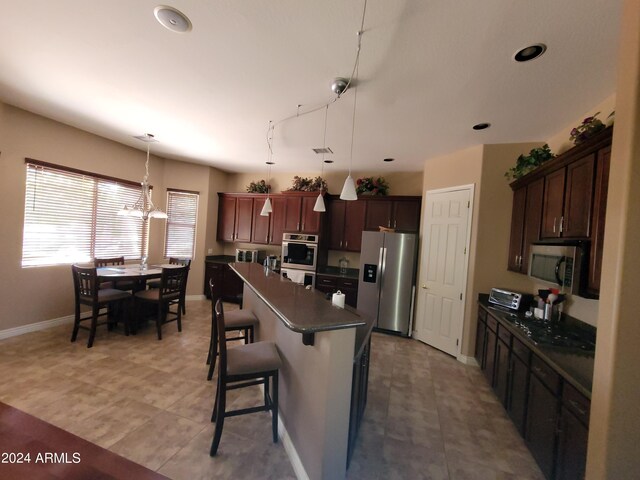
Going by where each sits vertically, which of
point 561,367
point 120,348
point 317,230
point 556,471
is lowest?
point 120,348

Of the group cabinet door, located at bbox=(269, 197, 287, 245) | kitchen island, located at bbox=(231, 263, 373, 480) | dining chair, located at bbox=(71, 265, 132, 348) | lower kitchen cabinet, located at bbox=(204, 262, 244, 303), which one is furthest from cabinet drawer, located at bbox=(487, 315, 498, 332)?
dining chair, located at bbox=(71, 265, 132, 348)

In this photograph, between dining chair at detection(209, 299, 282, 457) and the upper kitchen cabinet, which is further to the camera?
the upper kitchen cabinet

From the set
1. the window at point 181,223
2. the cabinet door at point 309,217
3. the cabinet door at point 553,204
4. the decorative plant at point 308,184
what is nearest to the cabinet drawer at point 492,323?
the cabinet door at point 553,204

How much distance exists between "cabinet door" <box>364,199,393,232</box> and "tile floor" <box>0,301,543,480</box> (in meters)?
2.29

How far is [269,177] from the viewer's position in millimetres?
5895

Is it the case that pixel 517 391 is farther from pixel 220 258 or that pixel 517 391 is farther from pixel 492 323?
pixel 220 258

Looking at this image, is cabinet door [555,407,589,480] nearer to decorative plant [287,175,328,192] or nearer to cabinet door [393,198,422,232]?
cabinet door [393,198,422,232]

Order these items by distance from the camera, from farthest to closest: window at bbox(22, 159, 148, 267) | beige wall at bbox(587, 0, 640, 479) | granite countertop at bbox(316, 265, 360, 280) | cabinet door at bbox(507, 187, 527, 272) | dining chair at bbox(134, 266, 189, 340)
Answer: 1. granite countertop at bbox(316, 265, 360, 280)
2. dining chair at bbox(134, 266, 189, 340)
3. window at bbox(22, 159, 148, 267)
4. cabinet door at bbox(507, 187, 527, 272)
5. beige wall at bbox(587, 0, 640, 479)

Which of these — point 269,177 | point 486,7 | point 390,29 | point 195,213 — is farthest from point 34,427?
point 269,177

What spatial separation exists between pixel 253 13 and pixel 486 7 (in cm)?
132

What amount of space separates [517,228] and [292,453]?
3.20 metres

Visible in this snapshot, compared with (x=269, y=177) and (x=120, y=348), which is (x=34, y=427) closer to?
(x=120, y=348)

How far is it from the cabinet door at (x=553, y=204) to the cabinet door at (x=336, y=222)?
10.1ft

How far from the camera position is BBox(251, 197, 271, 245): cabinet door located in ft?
18.0
